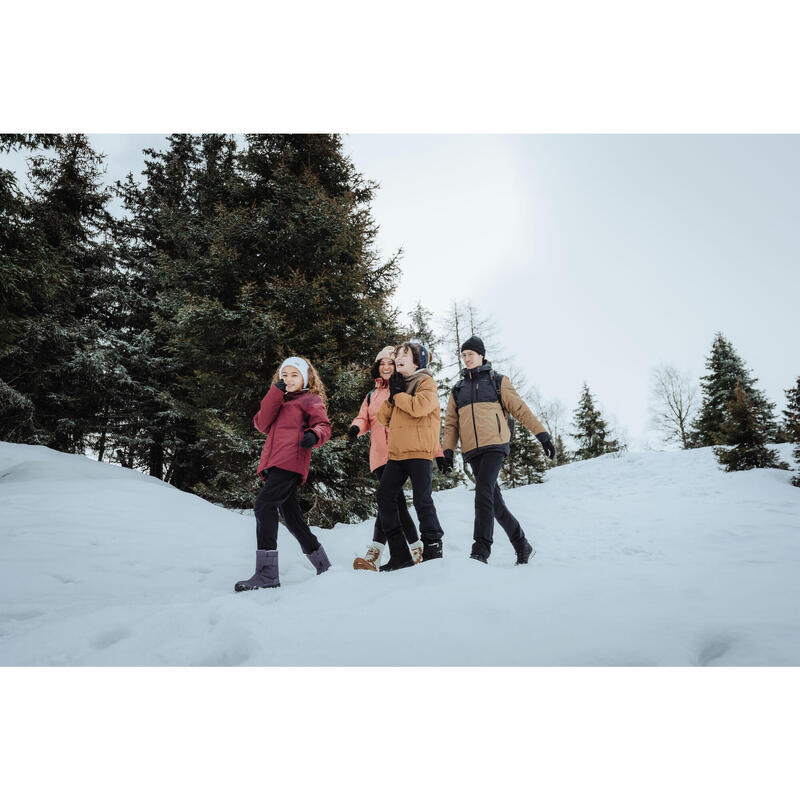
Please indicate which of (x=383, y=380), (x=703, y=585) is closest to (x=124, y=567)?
(x=383, y=380)

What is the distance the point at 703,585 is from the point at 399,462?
6.73 ft

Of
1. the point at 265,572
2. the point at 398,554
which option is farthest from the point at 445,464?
the point at 265,572

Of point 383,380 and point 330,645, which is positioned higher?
point 383,380

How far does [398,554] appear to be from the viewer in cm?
316

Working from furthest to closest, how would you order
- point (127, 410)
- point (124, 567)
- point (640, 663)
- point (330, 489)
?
point (127, 410), point (330, 489), point (124, 567), point (640, 663)

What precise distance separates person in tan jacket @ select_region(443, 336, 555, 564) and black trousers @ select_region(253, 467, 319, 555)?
1401 mm

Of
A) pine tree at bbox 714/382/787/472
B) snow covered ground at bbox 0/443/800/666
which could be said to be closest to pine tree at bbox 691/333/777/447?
pine tree at bbox 714/382/787/472

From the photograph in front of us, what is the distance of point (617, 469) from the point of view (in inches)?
508

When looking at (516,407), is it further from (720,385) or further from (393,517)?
(720,385)

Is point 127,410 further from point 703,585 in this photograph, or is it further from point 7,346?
point 703,585

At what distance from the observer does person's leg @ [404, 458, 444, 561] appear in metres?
3.12

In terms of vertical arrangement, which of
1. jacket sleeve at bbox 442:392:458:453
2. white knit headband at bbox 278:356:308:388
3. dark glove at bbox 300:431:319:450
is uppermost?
white knit headband at bbox 278:356:308:388

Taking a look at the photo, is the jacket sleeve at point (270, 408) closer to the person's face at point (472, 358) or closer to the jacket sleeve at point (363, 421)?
the jacket sleeve at point (363, 421)

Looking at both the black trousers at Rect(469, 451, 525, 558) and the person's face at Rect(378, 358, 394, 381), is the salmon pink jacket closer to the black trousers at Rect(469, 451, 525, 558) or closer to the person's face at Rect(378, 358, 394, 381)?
the person's face at Rect(378, 358, 394, 381)
